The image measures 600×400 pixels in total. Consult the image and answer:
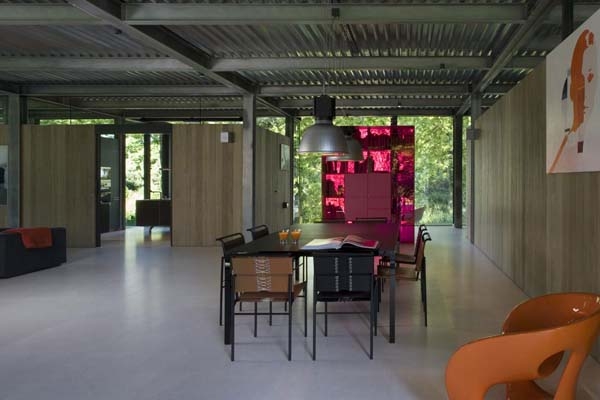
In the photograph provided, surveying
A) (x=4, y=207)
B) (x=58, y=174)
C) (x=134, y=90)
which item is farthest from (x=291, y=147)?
(x=4, y=207)

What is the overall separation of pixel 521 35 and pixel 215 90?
6.16 meters

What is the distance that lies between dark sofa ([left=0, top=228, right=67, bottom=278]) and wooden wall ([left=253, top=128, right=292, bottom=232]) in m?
4.08

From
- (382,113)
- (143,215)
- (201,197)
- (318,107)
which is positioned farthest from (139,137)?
(318,107)

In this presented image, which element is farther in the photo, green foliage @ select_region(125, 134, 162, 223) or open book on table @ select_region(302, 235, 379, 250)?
green foliage @ select_region(125, 134, 162, 223)

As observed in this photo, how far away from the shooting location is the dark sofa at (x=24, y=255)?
301 inches

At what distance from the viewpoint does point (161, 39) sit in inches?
277

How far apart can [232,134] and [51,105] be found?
4.17m

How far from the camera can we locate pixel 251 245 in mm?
4906

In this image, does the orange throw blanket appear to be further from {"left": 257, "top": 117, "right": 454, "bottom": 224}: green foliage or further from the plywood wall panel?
{"left": 257, "top": 117, "right": 454, "bottom": 224}: green foliage

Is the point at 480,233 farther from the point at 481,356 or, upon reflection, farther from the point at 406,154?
the point at 481,356

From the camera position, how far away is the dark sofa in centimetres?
765

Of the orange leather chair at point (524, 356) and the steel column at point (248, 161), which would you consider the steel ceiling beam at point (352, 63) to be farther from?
the orange leather chair at point (524, 356)

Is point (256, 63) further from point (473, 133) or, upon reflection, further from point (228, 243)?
point (473, 133)

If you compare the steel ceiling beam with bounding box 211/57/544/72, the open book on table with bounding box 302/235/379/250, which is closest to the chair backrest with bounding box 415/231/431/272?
the open book on table with bounding box 302/235/379/250
